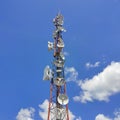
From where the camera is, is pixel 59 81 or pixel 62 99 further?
pixel 59 81

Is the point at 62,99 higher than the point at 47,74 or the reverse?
the reverse

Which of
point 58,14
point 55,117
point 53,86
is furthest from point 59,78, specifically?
point 58,14

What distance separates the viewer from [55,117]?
68.9 m

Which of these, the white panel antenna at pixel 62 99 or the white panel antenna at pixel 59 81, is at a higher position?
the white panel antenna at pixel 59 81

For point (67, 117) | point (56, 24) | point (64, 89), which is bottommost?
point (67, 117)

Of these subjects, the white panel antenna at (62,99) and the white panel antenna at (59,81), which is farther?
the white panel antenna at (59,81)

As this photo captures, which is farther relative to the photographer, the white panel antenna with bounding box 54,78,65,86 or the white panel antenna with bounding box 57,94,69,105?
the white panel antenna with bounding box 54,78,65,86

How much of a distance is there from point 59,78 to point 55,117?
6082 mm

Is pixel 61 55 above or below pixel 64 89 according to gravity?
above

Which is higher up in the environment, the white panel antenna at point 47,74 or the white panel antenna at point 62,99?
the white panel antenna at point 47,74

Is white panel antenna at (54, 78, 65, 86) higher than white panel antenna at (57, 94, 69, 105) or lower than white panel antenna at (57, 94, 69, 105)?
higher

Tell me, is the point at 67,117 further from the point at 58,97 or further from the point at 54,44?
the point at 54,44

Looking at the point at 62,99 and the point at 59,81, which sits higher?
the point at 59,81

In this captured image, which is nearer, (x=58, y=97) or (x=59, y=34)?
(x=58, y=97)
